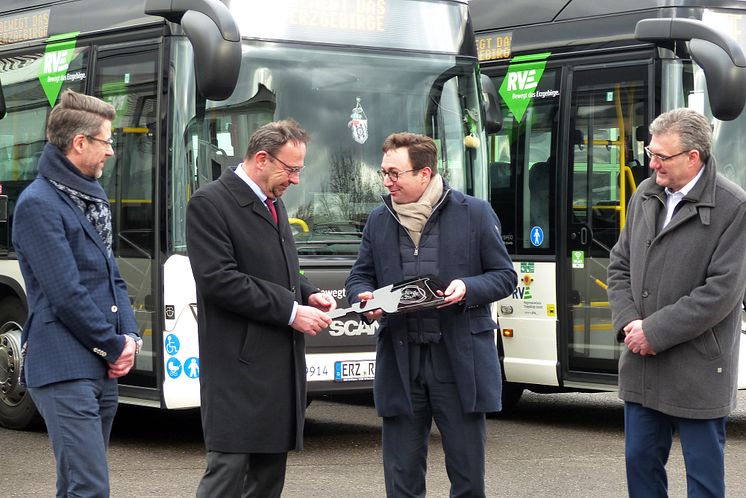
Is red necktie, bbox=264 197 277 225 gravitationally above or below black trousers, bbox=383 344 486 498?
above

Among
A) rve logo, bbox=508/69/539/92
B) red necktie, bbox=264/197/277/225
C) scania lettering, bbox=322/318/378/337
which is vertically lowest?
scania lettering, bbox=322/318/378/337

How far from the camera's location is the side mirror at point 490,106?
422 inches

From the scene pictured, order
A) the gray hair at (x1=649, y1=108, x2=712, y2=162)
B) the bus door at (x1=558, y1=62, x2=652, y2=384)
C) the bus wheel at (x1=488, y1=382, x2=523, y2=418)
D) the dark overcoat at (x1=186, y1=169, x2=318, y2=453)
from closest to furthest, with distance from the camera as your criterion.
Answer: the dark overcoat at (x1=186, y1=169, x2=318, y2=453) → the gray hair at (x1=649, y1=108, x2=712, y2=162) → the bus door at (x1=558, y1=62, x2=652, y2=384) → the bus wheel at (x1=488, y1=382, x2=523, y2=418)

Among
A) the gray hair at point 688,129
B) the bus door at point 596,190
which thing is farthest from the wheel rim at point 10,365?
the gray hair at point 688,129

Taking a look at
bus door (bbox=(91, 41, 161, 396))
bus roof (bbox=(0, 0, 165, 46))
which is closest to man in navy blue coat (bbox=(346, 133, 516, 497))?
bus door (bbox=(91, 41, 161, 396))

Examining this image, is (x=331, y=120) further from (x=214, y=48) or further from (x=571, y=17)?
(x=571, y=17)

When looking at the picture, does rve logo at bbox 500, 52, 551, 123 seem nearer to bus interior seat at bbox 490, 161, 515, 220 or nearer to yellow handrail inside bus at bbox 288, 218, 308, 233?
bus interior seat at bbox 490, 161, 515, 220

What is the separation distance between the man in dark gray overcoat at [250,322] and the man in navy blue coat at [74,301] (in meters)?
0.36

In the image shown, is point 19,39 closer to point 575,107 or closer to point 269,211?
point 575,107

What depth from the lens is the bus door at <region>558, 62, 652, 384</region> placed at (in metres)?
10.3

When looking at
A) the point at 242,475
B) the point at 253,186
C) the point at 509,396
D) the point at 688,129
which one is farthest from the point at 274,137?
the point at 509,396

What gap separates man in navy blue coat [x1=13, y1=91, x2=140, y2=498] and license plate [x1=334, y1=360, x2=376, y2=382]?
12.2ft

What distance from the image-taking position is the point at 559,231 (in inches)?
420

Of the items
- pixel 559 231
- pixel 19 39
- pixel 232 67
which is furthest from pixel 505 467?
pixel 19 39
